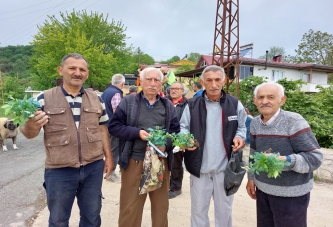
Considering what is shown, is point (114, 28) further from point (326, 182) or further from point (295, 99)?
point (326, 182)

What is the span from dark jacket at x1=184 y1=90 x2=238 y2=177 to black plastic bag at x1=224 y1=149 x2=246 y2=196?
0.14m

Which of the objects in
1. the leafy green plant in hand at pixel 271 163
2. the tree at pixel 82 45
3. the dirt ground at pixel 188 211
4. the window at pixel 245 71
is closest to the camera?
the leafy green plant in hand at pixel 271 163

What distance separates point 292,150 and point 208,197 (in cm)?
108

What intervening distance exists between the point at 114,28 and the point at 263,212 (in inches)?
1234

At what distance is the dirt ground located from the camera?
10.9 feet

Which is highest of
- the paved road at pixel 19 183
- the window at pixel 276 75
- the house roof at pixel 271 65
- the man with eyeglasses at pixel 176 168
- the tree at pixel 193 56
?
the tree at pixel 193 56

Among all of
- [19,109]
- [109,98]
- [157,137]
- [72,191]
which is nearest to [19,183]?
[109,98]

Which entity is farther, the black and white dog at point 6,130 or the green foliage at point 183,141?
the black and white dog at point 6,130

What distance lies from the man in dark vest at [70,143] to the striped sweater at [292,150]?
1658mm

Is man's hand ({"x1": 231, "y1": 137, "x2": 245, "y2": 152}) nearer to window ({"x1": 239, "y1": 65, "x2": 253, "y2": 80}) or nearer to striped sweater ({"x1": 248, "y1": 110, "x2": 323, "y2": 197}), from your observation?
striped sweater ({"x1": 248, "y1": 110, "x2": 323, "y2": 197})

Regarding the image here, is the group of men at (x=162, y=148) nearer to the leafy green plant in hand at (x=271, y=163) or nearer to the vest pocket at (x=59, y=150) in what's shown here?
the vest pocket at (x=59, y=150)

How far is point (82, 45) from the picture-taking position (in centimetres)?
2130

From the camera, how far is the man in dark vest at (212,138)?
2.53 m

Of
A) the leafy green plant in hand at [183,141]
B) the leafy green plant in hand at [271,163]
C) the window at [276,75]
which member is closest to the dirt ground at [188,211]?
the leafy green plant in hand at [183,141]
